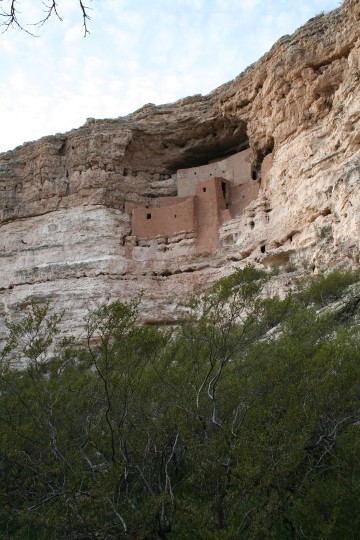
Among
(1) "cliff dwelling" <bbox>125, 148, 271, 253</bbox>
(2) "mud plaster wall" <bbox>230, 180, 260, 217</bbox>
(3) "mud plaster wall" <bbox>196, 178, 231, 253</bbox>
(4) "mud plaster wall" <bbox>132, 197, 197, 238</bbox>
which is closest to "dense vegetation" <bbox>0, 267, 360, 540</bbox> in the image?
(3) "mud plaster wall" <bbox>196, 178, 231, 253</bbox>

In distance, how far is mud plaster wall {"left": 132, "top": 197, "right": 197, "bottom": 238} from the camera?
19.0m

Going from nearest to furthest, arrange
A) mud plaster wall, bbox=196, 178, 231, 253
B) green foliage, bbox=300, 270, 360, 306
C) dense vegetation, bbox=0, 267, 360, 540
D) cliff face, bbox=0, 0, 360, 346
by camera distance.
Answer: dense vegetation, bbox=0, 267, 360, 540
green foliage, bbox=300, 270, 360, 306
cliff face, bbox=0, 0, 360, 346
mud plaster wall, bbox=196, 178, 231, 253

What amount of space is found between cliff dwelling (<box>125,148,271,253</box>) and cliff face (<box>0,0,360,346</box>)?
28 centimetres

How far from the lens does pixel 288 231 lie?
1594cm

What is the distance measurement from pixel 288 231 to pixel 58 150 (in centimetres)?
945

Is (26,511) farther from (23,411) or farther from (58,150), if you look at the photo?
(58,150)

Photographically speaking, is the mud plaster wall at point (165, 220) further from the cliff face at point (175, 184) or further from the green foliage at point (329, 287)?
the green foliage at point (329, 287)

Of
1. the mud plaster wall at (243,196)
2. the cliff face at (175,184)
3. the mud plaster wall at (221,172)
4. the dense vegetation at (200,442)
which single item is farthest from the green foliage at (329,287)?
the mud plaster wall at (221,172)

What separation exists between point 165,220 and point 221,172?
7.92 ft

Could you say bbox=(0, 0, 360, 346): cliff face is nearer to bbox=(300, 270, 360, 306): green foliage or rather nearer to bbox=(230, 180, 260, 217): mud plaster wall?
bbox=(230, 180, 260, 217): mud plaster wall

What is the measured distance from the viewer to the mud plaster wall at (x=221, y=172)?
64.3 ft

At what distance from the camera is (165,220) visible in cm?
1936

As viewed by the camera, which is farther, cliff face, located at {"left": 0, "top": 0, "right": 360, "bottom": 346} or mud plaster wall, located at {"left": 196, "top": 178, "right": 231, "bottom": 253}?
mud plaster wall, located at {"left": 196, "top": 178, "right": 231, "bottom": 253}

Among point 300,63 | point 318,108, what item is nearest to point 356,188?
point 318,108
